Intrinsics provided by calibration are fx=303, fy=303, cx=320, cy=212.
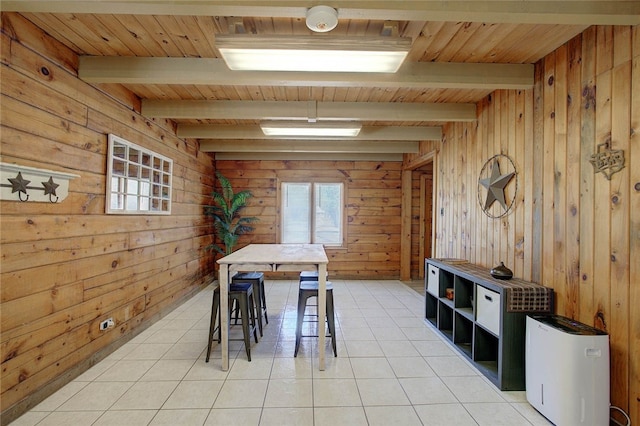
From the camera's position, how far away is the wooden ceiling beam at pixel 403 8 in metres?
1.60

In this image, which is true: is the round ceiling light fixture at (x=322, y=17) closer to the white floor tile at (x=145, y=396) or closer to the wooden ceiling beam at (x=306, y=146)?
the white floor tile at (x=145, y=396)

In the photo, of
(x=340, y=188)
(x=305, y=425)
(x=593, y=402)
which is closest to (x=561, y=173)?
(x=593, y=402)

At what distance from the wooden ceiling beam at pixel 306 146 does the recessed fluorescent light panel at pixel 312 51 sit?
9.96 feet

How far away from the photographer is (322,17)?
1.62 meters

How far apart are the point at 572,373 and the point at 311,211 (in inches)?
191

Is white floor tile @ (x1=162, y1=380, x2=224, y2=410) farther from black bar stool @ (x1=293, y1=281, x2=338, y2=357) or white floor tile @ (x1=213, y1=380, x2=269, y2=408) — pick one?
black bar stool @ (x1=293, y1=281, x2=338, y2=357)

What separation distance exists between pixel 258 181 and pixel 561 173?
4.93 m

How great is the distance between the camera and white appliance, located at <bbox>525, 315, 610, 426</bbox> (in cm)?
175

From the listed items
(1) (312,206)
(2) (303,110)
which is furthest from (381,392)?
(1) (312,206)

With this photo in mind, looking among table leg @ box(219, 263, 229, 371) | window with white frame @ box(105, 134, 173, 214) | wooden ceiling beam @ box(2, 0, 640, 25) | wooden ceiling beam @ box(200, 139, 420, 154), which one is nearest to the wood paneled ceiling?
wooden ceiling beam @ box(2, 0, 640, 25)

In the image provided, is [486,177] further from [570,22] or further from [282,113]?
[282,113]

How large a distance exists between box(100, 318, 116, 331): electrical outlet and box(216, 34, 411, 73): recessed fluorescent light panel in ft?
8.22

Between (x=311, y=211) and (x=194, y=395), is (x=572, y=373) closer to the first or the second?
(x=194, y=395)

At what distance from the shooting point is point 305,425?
6.30ft
